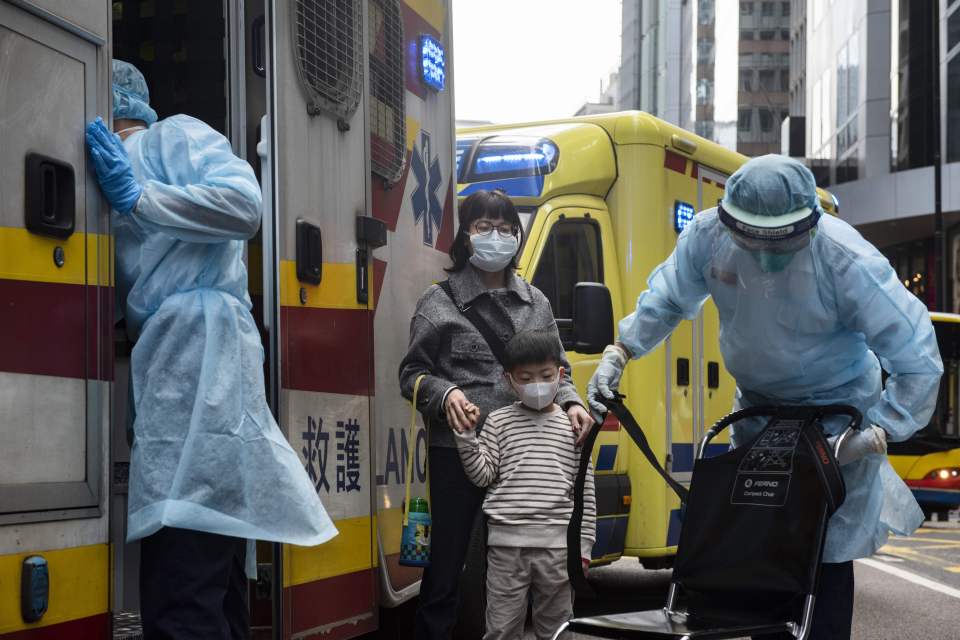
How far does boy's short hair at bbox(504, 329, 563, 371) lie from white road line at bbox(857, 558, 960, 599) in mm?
4839

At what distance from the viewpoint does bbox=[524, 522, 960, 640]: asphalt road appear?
793cm

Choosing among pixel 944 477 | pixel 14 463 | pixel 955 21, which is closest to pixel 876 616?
pixel 14 463

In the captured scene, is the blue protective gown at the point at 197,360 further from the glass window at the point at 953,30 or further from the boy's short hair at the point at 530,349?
the glass window at the point at 953,30

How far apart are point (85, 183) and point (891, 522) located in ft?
8.15

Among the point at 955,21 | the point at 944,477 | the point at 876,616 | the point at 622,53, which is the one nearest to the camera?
the point at 876,616

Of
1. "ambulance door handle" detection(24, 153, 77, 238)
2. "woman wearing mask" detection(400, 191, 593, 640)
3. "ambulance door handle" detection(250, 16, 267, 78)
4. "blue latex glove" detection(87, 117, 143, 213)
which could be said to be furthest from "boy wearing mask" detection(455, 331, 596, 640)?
"ambulance door handle" detection(24, 153, 77, 238)

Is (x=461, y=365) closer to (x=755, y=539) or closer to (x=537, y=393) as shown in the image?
(x=537, y=393)

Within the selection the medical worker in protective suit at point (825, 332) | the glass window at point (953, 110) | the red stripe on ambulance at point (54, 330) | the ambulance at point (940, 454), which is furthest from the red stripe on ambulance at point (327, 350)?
the glass window at point (953, 110)

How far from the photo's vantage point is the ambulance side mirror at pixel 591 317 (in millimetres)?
6164

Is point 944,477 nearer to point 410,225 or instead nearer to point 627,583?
point 627,583

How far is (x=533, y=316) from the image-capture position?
5.34 m

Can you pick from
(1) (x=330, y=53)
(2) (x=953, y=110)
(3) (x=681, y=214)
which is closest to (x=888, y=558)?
(3) (x=681, y=214)

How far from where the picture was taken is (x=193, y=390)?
3641 mm

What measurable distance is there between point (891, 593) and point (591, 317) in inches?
181
